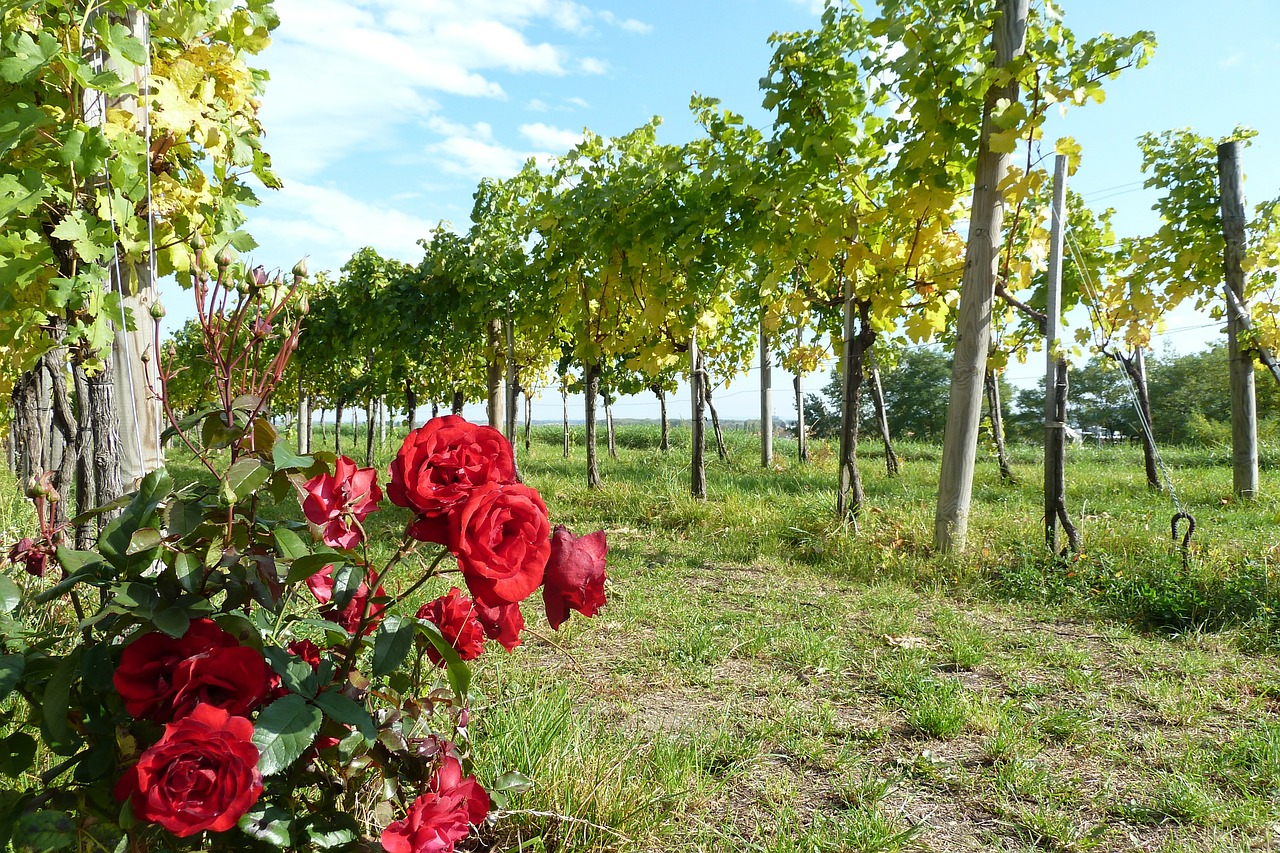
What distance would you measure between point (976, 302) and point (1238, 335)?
4023 mm

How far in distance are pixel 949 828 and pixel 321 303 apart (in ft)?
42.1

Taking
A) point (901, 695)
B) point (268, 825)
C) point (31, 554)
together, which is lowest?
point (901, 695)

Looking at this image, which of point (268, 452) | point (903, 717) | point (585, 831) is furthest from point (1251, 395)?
point (268, 452)

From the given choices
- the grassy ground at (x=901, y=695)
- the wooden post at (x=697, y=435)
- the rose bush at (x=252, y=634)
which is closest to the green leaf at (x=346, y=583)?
the rose bush at (x=252, y=634)

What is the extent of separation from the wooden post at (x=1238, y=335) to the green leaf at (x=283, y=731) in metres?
8.26

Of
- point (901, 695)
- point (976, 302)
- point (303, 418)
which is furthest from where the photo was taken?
point (303, 418)

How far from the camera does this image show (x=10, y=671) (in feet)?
3.17

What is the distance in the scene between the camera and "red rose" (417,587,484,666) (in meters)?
1.24

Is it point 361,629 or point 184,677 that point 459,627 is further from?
point 184,677

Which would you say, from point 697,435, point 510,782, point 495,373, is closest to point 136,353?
point 510,782

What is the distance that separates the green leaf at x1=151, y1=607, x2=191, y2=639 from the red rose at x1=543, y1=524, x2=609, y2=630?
1.57ft

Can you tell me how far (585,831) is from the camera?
1721 mm

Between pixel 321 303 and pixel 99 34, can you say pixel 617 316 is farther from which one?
pixel 321 303

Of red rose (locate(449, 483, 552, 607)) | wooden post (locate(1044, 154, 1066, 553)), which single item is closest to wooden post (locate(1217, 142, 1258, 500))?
wooden post (locate(1044, 154, 1066, 553))
